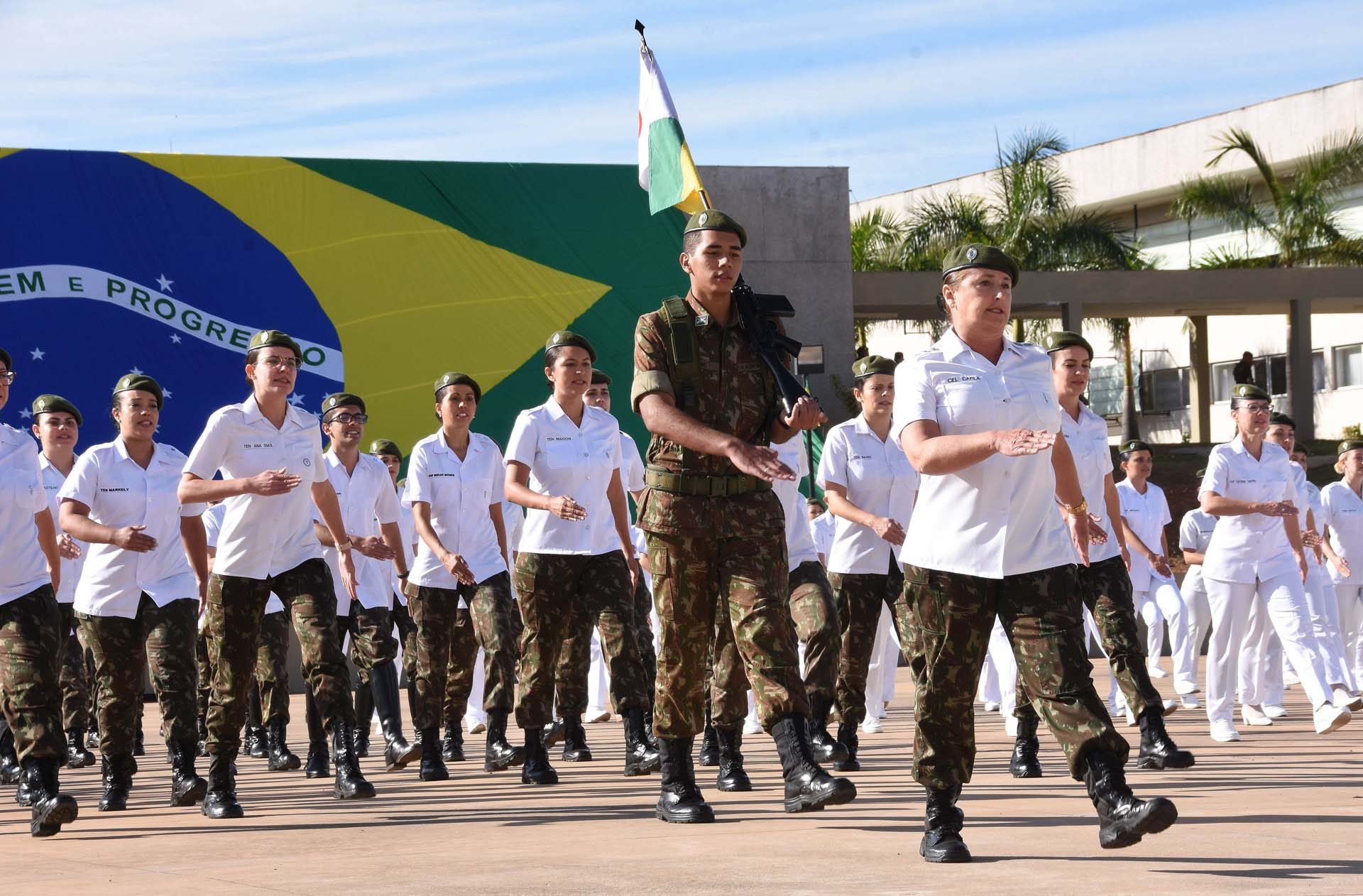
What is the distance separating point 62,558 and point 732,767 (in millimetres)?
5513

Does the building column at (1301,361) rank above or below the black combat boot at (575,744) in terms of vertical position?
above

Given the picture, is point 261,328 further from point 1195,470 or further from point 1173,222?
point 1173,222

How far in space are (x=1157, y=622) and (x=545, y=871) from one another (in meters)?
9.70

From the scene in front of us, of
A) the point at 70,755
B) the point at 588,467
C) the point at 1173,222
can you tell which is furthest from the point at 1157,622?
the point at 1173,222

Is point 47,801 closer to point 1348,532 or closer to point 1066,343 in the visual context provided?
point 1066,343

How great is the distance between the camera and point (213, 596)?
8.31 m

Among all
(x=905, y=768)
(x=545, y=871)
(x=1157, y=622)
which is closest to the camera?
(x=545, y=871)

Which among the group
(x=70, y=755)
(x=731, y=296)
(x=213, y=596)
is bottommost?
(x=70, y=755)

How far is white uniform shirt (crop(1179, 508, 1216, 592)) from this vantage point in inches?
563

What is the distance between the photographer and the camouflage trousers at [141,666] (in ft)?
29.0

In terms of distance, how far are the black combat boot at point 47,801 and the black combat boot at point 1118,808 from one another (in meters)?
4.36

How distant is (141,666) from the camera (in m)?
9.17

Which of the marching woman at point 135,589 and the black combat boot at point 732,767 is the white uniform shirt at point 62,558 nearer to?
the marching woman at point 135,589

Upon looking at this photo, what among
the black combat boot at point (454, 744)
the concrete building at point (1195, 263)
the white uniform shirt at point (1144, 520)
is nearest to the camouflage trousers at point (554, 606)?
the black combat boot at point (454, 744)
